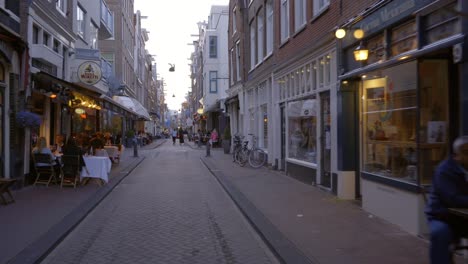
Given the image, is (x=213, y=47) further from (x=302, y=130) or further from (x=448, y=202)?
(x=448, y=202)

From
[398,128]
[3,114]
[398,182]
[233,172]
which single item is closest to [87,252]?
[398,182]

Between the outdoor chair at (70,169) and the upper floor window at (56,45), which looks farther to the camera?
the upper floor window at (56,45)

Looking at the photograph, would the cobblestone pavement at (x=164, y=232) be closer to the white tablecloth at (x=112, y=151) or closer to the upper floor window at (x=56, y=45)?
the upper floor window at (x=56, y=45)

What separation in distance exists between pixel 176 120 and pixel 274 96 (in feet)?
551

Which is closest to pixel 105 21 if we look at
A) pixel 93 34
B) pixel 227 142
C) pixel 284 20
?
pixel 93 34

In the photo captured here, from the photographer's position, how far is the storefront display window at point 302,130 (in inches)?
559

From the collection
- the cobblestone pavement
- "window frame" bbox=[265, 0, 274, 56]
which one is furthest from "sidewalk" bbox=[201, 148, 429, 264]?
"window frame" bbox=[265, 0, 274, 56]

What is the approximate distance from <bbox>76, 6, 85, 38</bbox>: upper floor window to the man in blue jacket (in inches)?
768

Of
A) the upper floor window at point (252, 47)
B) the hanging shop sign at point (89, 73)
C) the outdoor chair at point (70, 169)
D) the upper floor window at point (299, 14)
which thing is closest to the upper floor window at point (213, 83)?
the upper floor window at point (252, 47)

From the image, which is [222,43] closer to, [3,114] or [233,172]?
[233,172]

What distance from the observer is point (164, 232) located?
830 cm

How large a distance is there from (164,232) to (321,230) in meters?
2.49

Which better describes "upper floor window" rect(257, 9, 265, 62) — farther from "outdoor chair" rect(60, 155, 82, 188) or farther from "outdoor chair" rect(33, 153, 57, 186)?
"outdoor chair" rect(33, 153, 57, 186)

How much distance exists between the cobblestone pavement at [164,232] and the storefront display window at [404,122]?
2.67 metres
